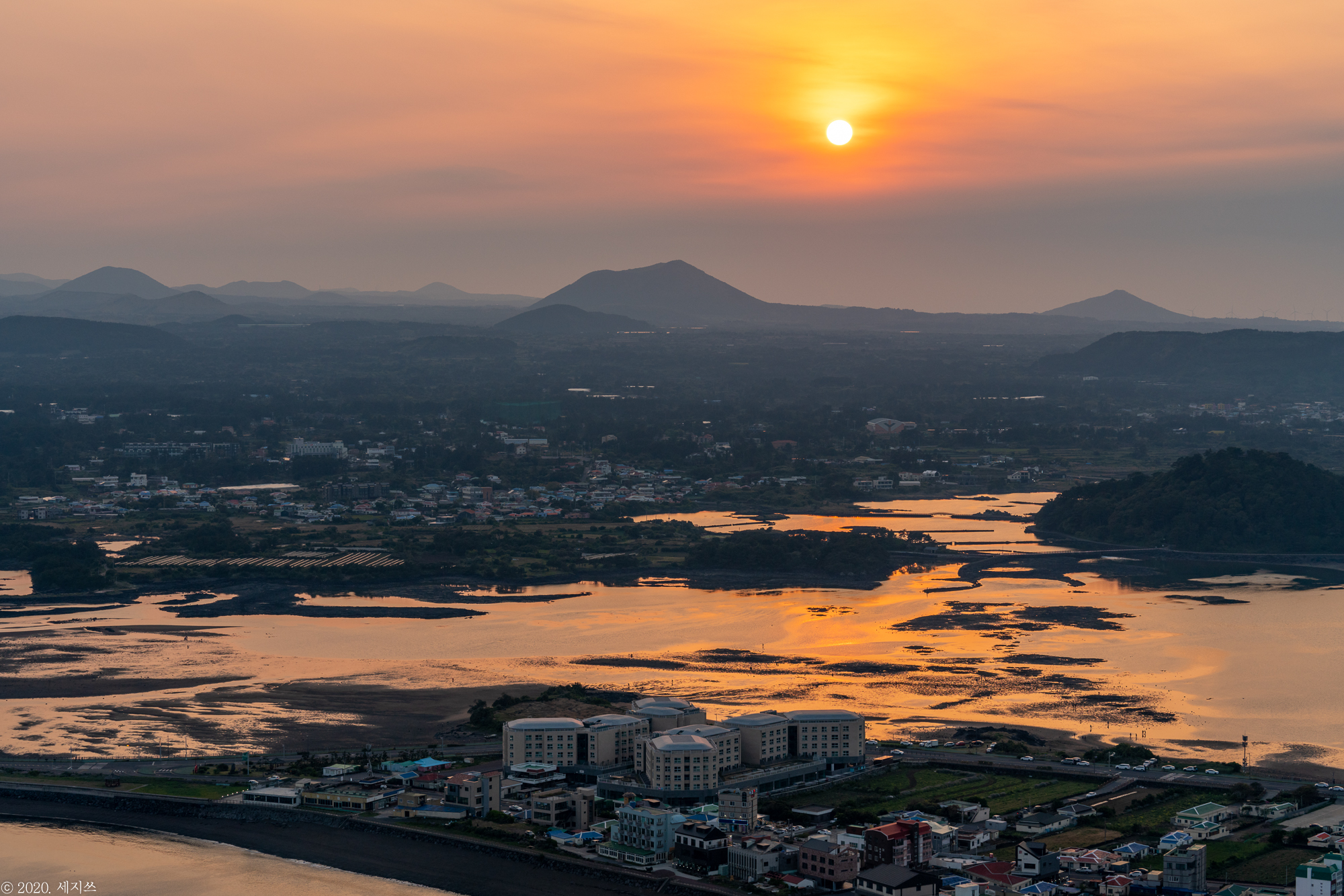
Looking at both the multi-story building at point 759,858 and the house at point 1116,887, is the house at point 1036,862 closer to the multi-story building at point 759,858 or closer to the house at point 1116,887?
the house at point 1116,887

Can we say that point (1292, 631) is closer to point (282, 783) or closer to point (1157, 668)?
point (1157, 668)

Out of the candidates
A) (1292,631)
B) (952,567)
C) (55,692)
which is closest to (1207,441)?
(952,567)

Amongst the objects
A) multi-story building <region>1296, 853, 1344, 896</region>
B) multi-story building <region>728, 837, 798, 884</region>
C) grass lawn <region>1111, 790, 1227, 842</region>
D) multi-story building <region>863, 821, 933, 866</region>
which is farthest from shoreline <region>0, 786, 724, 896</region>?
multi-story building <region>1296, 853, 1344, 896</region>

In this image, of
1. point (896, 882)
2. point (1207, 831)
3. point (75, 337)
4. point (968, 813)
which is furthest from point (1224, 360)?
point (896, 882)

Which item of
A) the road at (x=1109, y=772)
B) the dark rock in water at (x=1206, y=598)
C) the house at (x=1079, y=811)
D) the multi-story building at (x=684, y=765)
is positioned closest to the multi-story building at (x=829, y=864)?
the multi-story building at (x=684, y=765)

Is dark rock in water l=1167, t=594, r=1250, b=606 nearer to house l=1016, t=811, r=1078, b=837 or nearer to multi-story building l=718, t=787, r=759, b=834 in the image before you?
house l=1016, t=811, r=1078, b=837

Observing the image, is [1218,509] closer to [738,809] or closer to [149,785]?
[738,809]
